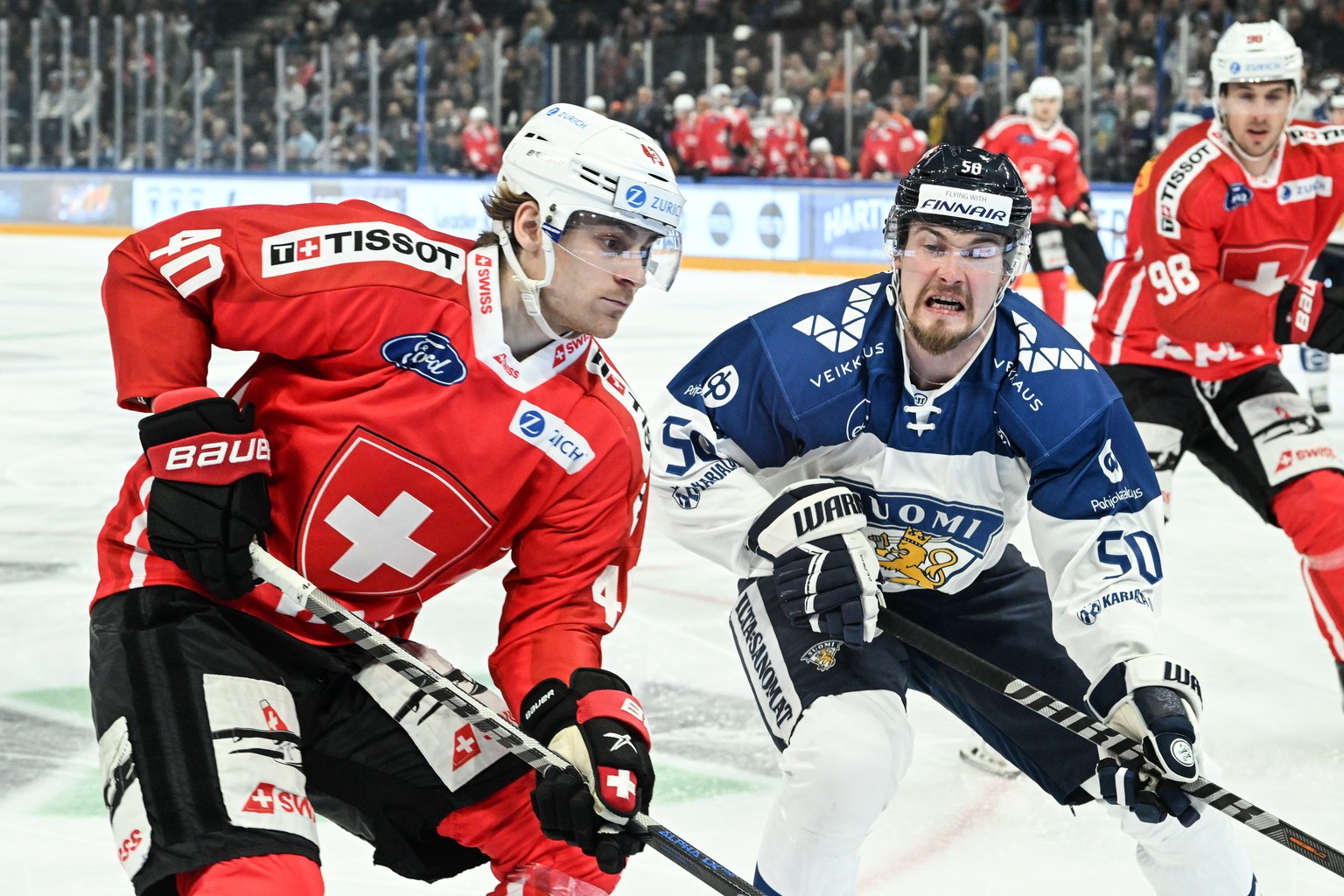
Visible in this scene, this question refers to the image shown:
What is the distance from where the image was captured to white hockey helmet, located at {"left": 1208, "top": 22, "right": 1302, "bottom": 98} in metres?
3.78

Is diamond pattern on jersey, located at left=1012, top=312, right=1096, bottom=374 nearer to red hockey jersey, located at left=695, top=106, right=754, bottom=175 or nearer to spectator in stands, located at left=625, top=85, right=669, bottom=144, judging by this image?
A: red hockey jersey, located at left=695, top=106, right=754, bottom=175

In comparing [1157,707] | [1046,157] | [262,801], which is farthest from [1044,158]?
[262,801]

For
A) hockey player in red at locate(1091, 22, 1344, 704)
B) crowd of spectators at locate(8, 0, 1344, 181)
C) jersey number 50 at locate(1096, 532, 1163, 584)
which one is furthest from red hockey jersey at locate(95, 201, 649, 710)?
crowd of spectators at locate(8, 0, 1344, 181)

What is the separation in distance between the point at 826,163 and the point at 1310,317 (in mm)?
9677

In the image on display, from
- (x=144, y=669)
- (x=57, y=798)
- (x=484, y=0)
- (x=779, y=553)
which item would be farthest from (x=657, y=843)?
(x=484, y=0)

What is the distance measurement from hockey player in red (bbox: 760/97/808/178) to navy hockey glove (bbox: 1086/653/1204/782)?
1136 centimetres

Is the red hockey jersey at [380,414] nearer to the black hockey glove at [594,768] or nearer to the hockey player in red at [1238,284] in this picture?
the black hockey glove at [594,768]

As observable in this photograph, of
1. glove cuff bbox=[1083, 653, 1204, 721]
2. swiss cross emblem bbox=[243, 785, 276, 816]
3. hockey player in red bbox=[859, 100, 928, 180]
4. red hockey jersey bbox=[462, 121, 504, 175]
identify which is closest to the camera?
swiss cross emblem bbox=[243, 785, 276, 816]

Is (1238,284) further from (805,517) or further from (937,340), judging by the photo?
(805,517)

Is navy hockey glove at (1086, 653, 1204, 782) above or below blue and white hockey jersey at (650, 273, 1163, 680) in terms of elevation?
below

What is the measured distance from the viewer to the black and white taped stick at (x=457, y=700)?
2.11 metres

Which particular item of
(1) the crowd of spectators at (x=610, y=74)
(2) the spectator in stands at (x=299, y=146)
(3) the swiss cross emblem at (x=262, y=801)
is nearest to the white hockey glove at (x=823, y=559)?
(3) the swiss cross emblem at (x=262, y=801)

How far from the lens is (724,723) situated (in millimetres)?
3609

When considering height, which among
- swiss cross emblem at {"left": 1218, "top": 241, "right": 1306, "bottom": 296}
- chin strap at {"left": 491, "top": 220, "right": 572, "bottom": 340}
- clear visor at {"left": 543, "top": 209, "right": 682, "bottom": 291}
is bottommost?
swiss cross emblem at {"left": 1218, "top": 241, "right": 1306, "bottom": 296}
